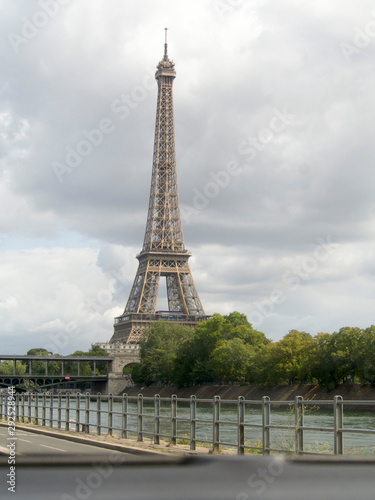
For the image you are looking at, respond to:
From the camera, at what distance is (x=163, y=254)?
131250 millimetres

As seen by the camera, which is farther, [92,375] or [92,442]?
[92,375]

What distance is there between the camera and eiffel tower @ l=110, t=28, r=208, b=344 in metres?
130

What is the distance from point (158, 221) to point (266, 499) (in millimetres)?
136904

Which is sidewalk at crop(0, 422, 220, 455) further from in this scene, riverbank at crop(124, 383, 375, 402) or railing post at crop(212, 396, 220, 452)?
riverbank at crop(124, 383, 375, 402)

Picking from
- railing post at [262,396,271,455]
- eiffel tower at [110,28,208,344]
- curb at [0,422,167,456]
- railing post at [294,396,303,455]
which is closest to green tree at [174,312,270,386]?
eiffel tower at [110,28,208,344]

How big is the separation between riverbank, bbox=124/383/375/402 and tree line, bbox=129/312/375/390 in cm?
83

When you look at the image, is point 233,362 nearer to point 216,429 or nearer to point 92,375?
point 92,375

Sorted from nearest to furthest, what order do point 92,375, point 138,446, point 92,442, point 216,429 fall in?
point 216,429 < point 138,446 < point 92,442 < point 92,375

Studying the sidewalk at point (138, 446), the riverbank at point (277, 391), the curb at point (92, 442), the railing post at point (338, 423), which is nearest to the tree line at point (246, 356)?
the riverbank at point (277, 391)

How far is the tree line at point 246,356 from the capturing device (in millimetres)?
72250

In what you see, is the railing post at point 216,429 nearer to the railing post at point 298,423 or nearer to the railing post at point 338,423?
the railing post at point 298,423

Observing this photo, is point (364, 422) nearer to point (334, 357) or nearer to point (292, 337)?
point (334, 357)

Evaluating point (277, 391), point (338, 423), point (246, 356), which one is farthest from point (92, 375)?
point (338, 423)

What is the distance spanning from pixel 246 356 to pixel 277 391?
923 centimetres
